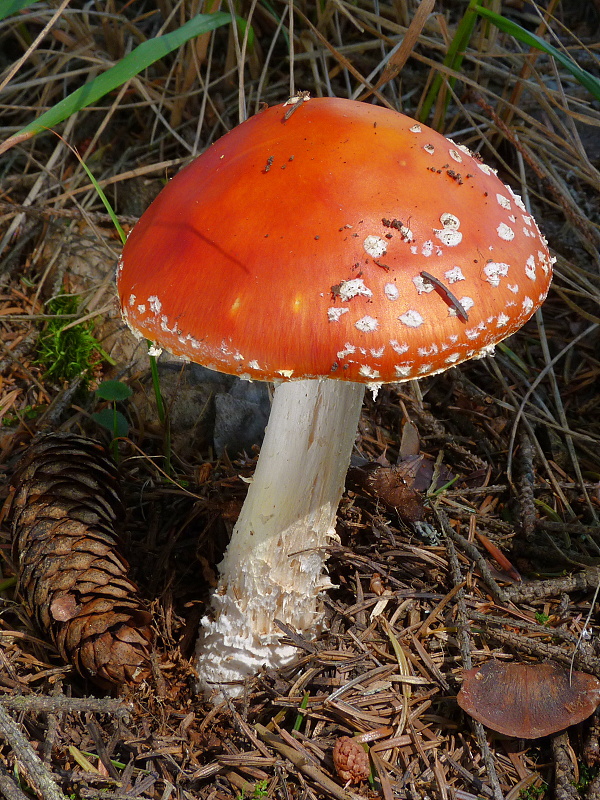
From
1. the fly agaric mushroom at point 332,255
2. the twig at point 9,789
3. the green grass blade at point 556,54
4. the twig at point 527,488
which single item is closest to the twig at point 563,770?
the twig at point 527,488

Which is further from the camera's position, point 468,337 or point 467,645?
point 467,645

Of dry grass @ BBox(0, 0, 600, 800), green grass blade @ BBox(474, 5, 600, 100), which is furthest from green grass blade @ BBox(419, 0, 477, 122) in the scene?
green grass blade @ BBox(474, 5, 600, 100)

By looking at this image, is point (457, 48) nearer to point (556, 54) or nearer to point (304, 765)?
point (556, 54)

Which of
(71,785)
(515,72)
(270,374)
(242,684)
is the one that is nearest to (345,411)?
(270,374)

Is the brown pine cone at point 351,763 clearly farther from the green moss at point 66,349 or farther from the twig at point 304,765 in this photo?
the green moss at point 66,349

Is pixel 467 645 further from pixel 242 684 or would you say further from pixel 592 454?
pixel 592 454

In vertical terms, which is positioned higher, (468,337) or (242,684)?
(468,337)

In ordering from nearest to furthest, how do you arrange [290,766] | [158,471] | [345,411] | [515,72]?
1. [290,766]
2. [345,411]
3. [158,471]
4. [515,72]

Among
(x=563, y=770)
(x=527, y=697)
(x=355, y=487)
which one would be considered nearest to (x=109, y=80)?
(x=355, y=487)
